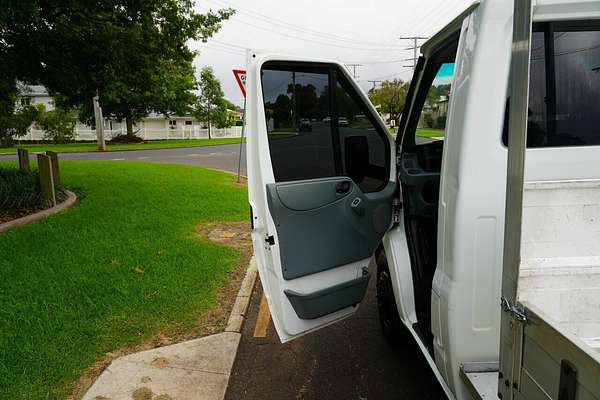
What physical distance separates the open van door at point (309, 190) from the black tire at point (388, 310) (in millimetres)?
599

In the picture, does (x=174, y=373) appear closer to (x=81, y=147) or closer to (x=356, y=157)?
(x=356, y=157)

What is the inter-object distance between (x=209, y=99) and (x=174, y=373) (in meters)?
49.3

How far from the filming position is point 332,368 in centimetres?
334

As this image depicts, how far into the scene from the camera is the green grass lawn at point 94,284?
3207mm

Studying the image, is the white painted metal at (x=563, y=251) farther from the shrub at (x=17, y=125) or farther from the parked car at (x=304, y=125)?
the shrub at (x=17, y=125)

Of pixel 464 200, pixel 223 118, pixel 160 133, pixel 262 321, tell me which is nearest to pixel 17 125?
pixel 160 133

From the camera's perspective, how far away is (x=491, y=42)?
192 cm

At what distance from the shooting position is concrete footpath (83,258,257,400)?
2.95m

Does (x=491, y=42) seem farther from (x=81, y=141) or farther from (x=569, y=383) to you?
(x=81, y=141)

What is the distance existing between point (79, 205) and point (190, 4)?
14.4 feet

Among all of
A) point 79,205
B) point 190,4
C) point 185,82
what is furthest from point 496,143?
point 185,82

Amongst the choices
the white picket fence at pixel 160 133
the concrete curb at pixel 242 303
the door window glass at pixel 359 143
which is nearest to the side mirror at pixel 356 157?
the door window glass at pixel 359 143

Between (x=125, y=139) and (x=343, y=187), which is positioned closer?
(x=343, y=187)

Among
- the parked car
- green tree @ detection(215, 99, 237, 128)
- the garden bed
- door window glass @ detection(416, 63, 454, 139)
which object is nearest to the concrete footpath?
the parked car
